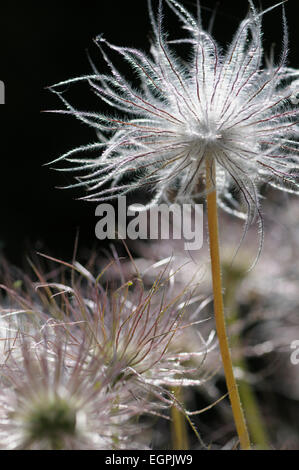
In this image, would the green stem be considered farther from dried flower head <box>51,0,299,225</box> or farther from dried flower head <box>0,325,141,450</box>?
dried flower head <box>51,0,299,225</box>

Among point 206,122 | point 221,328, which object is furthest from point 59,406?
point 206,122

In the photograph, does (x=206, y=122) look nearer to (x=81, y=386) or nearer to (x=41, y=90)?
(x=81, y=386)

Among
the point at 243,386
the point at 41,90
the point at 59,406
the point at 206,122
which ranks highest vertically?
the point at 41,90

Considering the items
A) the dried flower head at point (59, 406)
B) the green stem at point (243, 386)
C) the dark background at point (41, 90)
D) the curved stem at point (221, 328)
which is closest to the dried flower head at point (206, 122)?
the curved stem at point (221, 328)

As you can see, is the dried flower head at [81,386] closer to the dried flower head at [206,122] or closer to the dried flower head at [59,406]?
the dried flower head at [59,406]

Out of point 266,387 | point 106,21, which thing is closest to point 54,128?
point 106,21

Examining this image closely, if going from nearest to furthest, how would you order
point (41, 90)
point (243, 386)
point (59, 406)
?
point (59, 406) → point (243, 386) → point (41, 90)
